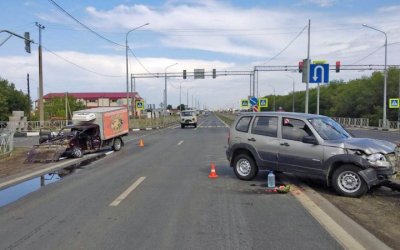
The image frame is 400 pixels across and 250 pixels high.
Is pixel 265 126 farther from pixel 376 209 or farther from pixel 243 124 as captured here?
pixel 376 209

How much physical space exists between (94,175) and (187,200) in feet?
16.4

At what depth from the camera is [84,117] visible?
21562 millimetres

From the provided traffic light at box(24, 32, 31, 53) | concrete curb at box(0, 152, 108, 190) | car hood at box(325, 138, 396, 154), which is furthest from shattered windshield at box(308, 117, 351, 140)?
traffic light at box(24, 32, 31, 53)

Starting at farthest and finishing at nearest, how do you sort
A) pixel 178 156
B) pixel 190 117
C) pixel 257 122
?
pixel 190 117, pixel 178 156, pixel 257 122

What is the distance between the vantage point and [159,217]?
768 centimetres

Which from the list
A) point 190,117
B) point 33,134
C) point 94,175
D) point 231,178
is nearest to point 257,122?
point 231,178

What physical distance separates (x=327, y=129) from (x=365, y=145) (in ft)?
4.20

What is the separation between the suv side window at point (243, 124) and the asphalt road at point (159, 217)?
4.45ft

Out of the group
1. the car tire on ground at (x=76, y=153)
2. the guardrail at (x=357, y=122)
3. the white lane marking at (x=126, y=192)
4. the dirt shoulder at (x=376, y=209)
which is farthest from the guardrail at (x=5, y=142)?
the guardrail at (x=357, y=122)

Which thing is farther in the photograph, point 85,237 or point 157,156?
point 157,156

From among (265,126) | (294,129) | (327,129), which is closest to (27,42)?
(265,126)

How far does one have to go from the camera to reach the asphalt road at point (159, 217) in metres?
6.24

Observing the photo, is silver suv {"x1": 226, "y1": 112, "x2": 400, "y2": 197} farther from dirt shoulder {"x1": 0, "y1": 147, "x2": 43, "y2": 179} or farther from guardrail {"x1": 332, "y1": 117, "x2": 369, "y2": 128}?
guardrail {"x1": 332, "y1": 117, "x2": 369, "y2": 128}

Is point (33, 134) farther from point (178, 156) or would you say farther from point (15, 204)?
point (15, 204)
